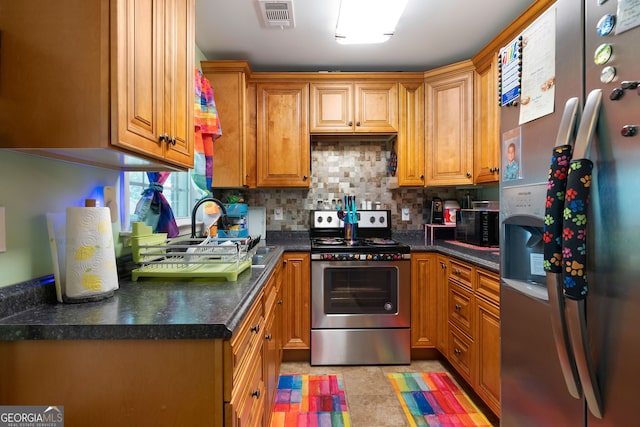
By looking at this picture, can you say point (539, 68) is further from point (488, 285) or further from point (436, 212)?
point (436, 212)

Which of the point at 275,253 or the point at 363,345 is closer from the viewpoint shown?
the point at 275,253

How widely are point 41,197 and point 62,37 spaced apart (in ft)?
1.74

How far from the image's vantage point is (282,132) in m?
2.85

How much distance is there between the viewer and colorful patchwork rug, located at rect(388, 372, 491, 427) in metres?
1.90

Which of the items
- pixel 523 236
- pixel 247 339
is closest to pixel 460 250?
pixel 523 236

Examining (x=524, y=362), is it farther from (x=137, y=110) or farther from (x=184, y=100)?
(x=184, y=100)

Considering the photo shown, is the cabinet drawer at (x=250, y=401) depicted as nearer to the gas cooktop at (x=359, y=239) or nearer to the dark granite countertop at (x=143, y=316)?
the dark granite countertop at (x=143, y=316)

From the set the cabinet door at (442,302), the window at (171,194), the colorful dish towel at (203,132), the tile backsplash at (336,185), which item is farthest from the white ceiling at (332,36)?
the cabinet door at (442,302)

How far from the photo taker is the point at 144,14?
106cm

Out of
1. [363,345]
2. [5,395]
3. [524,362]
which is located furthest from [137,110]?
[363,345]

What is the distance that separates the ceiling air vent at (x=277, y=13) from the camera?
6.52 feet

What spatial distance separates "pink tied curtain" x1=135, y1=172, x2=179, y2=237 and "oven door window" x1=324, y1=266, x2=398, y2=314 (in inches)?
49.4

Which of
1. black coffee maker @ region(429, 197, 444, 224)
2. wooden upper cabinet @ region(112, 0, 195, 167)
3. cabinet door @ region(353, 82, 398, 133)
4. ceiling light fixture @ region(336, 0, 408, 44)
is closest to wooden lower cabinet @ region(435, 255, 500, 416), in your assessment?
black coffee maker @ region(429, 197, 444, 224)

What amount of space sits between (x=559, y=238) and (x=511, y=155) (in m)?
0.40
